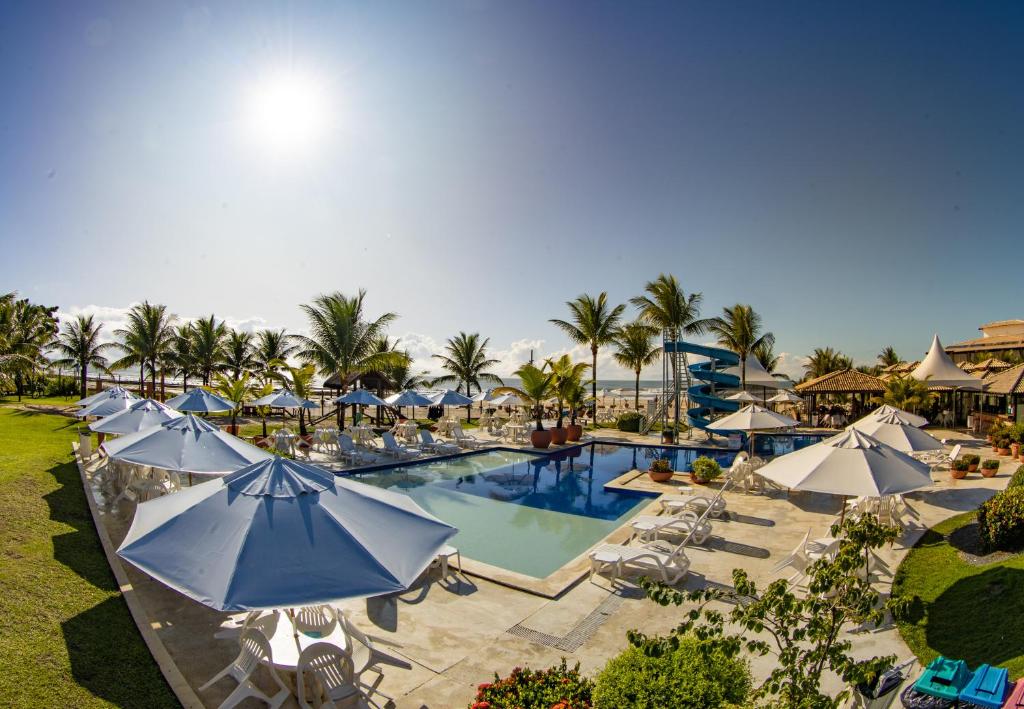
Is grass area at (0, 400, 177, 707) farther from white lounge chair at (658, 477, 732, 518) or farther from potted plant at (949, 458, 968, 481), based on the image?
potted plant at (949, 458, 968, 481)

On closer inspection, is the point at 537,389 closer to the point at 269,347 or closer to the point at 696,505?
A: the point at 696,505

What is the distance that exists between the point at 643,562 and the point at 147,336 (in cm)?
3457

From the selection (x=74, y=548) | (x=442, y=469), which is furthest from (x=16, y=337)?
(x=74, y=548)

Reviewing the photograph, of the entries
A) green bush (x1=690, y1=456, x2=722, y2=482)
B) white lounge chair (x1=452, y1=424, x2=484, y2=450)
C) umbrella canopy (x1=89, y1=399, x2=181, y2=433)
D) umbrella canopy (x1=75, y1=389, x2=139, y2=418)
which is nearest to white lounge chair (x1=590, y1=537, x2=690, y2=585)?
green bush (x1=690, y1=456, x2=722, y2=482)

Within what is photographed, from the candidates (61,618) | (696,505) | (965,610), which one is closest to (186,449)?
(61,618)

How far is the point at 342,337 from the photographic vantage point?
77.5ft

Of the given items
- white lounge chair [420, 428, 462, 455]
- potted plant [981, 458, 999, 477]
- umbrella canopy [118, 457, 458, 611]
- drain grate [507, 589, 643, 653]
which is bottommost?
drain grate [507, 589, 643, 653]

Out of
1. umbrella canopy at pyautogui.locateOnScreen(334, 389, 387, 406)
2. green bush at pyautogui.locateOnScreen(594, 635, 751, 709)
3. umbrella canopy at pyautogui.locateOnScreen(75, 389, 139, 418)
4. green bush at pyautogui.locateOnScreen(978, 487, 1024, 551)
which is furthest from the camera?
umbrella canopy at pyautogui.locateOnScreen(334, 389, 387, 406)

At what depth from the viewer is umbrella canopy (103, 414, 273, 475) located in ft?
22.3

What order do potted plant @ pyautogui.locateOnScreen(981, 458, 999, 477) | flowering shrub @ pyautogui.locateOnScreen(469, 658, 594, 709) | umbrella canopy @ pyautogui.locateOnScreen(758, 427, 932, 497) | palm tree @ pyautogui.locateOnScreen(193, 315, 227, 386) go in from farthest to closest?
palm tree @ pyautogui.locateOnScreen(193, 315, 227, 386) → potted plant @ pyautogui.locateOnScreen(981, 458, 999, 477) → umbrella canopy @ pyautogui.locateOnScreen(758, 427, 932, 497) → flowering shrub @ pyautogui.locateOnScreen(469, 658, 594, 709)

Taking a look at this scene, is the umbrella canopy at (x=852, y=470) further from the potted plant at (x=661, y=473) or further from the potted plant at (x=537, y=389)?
the potted plant at (x=537, y=389)

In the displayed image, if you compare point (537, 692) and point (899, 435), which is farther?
point (899, 435)

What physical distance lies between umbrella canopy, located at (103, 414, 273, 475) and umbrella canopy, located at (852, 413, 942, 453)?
10679 millimetres

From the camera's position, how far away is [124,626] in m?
4.97
